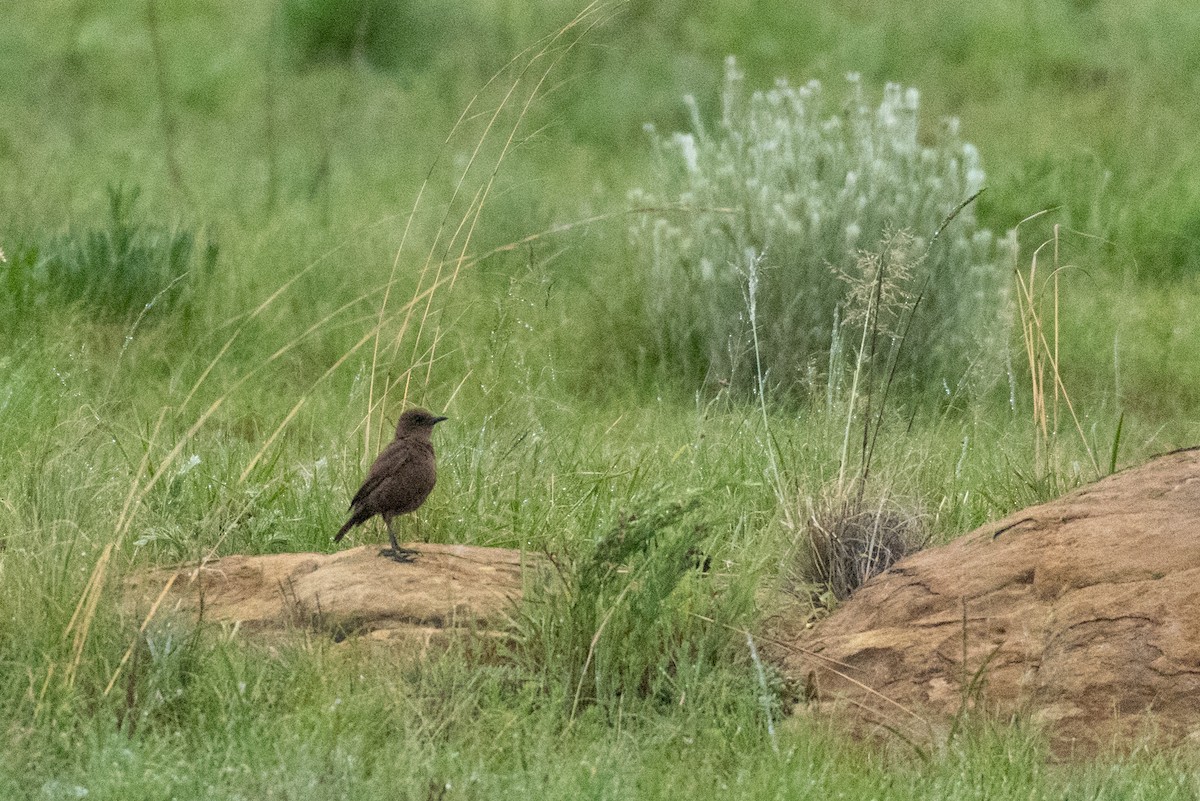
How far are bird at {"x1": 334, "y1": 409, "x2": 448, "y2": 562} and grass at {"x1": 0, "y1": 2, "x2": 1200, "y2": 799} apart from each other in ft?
1.12

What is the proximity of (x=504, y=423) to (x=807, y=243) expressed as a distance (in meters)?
1.72

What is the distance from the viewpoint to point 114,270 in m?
6.73

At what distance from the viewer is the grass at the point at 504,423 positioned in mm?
3021

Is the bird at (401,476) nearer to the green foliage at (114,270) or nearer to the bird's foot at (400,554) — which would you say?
the bird's foot at (400,554)

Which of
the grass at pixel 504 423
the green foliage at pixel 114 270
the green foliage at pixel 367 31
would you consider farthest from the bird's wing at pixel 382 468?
the green foliage at pixel 367 31

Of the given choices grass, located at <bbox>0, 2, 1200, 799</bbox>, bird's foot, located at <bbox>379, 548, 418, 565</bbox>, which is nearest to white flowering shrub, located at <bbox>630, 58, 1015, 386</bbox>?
grass, located at <bbox>0, 2, 1200, 799</bbox>

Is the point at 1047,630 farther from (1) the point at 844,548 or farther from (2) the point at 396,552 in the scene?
(2) the point at 396,552

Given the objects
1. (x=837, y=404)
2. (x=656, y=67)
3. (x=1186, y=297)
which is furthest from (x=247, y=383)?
(x=656, y=67)

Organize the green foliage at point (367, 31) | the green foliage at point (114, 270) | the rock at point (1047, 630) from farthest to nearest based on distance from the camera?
1. the green foliage at point (367, 31)
2. the green foliage at point (114, 270)
3. the rock at point (1047, 630)

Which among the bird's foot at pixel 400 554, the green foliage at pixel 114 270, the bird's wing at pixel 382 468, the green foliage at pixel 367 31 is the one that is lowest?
the bird's foot at pixel 400 554

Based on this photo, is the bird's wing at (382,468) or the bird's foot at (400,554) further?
the bird's foot at (400,554)

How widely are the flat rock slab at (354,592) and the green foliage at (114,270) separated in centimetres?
311

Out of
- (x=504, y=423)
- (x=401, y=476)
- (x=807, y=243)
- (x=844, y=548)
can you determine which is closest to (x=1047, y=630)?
(x=844, y=548)

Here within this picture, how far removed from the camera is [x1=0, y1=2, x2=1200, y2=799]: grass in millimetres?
3021
